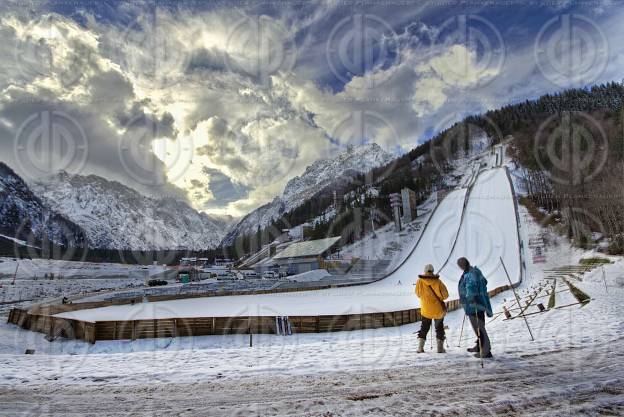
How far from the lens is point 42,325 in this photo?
1739 centimetres

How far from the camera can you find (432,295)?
8008 mm

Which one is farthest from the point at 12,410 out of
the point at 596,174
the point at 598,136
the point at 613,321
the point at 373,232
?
the point at 598,136

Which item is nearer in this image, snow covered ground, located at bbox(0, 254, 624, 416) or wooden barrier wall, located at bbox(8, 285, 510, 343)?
snow covered ground, located at bbox(0, 254, 624, 416)

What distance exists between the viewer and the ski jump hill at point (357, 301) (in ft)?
49.0

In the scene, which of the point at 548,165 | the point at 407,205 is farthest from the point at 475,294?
the point at 548,165

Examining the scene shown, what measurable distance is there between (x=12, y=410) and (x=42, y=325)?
15590mm

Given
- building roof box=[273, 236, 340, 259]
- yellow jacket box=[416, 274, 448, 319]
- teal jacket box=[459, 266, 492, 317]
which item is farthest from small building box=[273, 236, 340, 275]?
teal jacket box=[459, 266, 492, 317]

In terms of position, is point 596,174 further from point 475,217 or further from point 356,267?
point 356,267

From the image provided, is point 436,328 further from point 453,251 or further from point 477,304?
point 453,251

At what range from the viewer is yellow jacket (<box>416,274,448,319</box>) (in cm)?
798

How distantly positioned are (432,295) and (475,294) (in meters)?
0.89

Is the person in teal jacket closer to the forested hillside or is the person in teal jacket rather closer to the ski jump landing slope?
the ski jump landing slope

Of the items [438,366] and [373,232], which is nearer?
[438,366]

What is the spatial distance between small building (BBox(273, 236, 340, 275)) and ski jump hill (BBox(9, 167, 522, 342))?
13805mm
